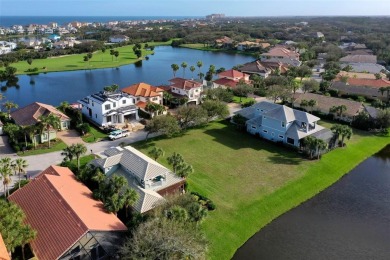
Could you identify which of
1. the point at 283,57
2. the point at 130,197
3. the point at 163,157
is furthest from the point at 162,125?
the point at 283,57

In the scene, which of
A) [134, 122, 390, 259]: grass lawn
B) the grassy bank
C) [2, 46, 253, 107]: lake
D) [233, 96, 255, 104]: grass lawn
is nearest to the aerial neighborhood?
[134, 122, 390, 259]: grass lawn

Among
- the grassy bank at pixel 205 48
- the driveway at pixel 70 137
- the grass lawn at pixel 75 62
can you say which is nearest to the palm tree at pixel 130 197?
the driveway at pixel 70 137

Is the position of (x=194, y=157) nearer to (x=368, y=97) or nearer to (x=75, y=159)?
(x=75, y=159)

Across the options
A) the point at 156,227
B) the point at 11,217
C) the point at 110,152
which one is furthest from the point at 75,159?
the point at 156,227

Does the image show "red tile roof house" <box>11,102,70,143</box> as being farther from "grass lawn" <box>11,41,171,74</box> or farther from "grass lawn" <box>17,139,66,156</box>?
"grass lawn" <box>11,41,171,74</box>

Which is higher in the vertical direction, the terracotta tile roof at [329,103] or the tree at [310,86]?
the tree at [310,86]

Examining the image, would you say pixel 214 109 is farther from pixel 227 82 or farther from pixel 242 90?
pixel 227 82

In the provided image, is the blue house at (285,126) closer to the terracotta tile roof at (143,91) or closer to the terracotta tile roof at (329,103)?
the terracotta tile roof at (329,103)
